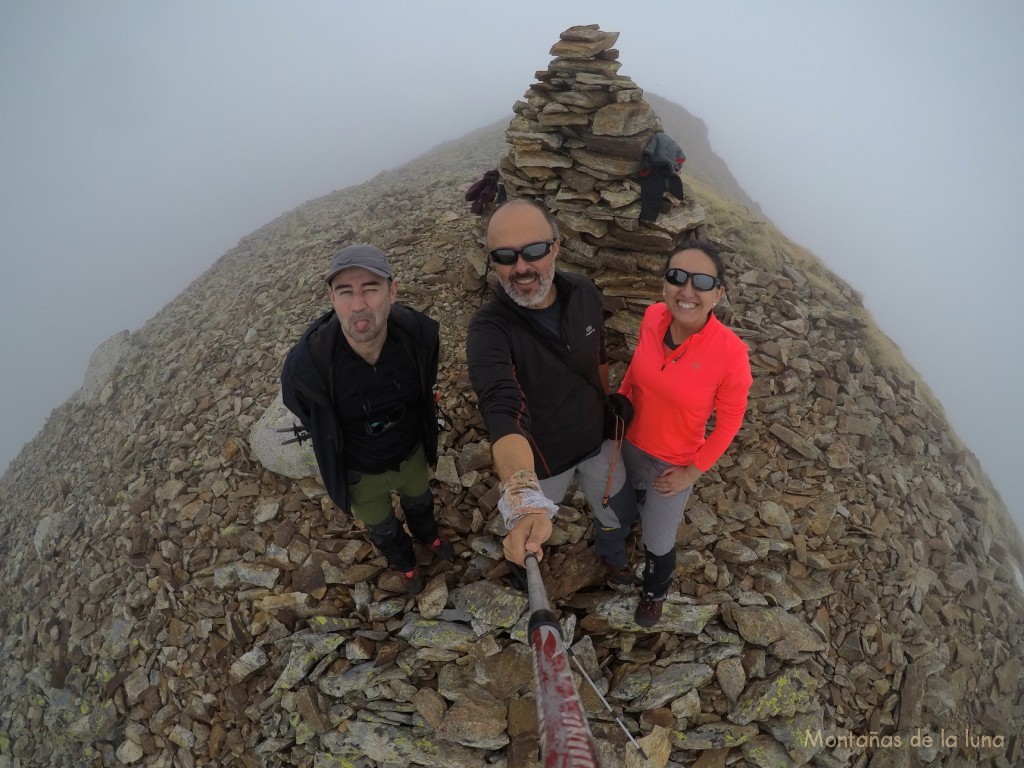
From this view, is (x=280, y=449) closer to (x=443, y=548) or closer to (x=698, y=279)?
(x=443, y=548)

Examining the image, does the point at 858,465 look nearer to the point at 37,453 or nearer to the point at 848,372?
the point at 848,372

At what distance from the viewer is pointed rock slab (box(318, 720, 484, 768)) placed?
4668mm

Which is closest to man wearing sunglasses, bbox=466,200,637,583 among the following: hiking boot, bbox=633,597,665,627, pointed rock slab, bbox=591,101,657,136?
hiking boot, bbox=633,597,665,627

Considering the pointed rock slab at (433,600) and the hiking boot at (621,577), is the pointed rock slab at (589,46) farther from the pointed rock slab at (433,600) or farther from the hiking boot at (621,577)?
the pointed rock slab at (433,600)

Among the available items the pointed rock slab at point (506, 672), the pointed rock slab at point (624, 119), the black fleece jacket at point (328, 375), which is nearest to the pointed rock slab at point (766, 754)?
the pointed rock slab at point (506, 672)

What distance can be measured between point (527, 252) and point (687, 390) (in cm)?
177

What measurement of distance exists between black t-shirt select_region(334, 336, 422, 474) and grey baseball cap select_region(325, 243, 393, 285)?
0.63 meters

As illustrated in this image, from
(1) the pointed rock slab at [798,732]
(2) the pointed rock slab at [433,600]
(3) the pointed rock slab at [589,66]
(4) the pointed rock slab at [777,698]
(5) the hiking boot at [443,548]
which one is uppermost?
(3) the pointed rock slab at [589,66]

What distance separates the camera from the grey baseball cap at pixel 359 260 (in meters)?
3.43

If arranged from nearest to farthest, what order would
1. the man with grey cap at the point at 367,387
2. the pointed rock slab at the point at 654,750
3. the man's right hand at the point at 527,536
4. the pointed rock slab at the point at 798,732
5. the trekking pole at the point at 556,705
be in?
the trekking pole at the point at 556,705
the man's right hand at the point at 527,536
the man with grey cap at the point at 367,387
the pointed rock slab at the point at 654,750
the pointed rock slab at the point at 798,732

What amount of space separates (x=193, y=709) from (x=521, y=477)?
5750mm

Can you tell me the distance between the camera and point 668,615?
5.27 m

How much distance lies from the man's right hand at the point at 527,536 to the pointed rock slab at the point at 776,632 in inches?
158

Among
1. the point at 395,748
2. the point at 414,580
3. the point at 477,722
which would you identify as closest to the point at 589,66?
the point at 414,580
